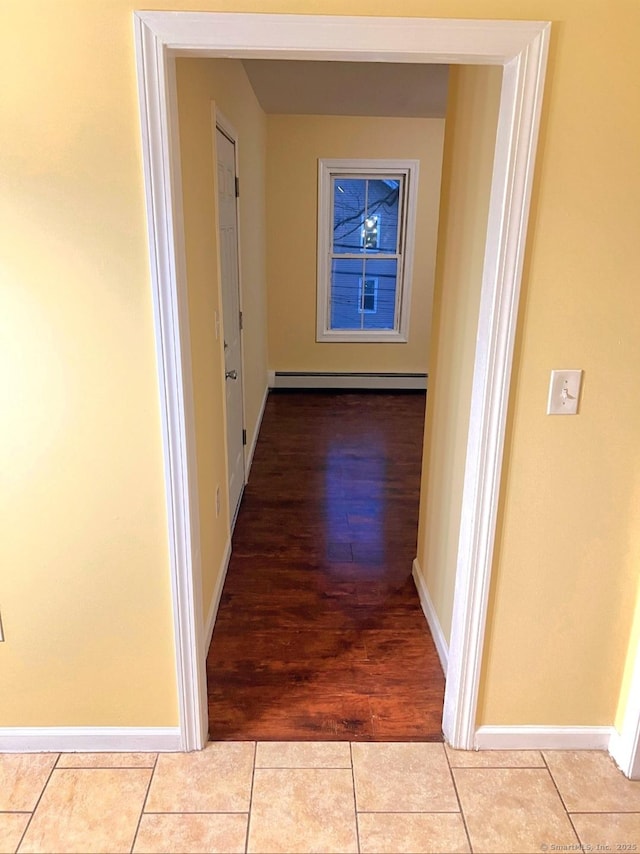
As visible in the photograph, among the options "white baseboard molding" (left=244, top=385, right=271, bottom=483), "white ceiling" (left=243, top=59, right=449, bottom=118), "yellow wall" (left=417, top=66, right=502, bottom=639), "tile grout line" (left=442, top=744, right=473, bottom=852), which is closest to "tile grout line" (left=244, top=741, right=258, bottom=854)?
"tile grout line" (left=442, top=744, right=473, bottom=852)

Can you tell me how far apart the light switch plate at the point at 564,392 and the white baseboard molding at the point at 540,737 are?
1.07m

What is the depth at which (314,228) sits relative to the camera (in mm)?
5910

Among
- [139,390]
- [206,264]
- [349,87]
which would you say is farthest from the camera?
[349,87]

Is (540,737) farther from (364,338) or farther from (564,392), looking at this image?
(364,338)

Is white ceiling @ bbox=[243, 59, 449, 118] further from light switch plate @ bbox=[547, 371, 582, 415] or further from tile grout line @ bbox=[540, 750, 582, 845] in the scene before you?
tile grout line @ bbox=[540, 750, 582, 845]

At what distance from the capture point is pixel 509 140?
59.5 inches

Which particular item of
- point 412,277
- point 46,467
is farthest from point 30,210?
point 412,277

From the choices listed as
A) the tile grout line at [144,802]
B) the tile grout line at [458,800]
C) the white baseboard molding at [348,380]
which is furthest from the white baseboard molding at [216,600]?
the white baseboard molding at [348,380]

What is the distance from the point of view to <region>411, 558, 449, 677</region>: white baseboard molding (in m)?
2.36

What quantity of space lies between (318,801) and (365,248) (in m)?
5.12

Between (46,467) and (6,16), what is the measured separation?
3.58 ft

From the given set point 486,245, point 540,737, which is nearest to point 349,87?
point 486,245

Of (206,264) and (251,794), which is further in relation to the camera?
(206,264)

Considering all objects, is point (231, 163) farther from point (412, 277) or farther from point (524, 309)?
point (412, 277)
